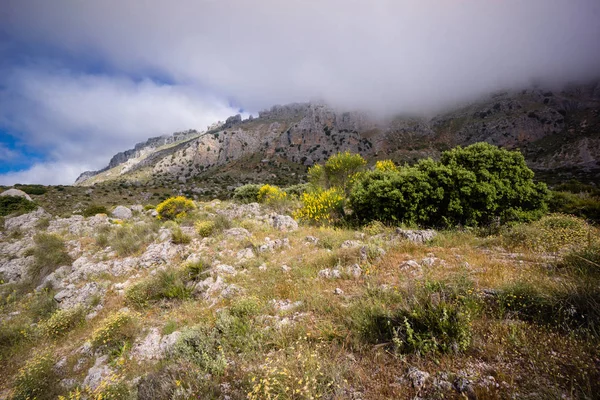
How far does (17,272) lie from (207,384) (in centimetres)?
1287

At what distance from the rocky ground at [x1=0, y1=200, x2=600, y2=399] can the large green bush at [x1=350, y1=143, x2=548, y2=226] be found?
164 centimetres

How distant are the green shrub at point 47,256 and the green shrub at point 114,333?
24.0 feet

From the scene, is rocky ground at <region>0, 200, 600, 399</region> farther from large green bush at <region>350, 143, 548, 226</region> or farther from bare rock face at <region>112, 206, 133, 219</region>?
bare rock face at <region>112, 206, 133, 219</region>

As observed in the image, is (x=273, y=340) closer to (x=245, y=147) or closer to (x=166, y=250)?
(x=166, y=250)

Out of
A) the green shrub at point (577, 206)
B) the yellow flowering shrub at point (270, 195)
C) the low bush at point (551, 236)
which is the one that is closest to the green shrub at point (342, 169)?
the yellow flowering shrub at point (270, 195)

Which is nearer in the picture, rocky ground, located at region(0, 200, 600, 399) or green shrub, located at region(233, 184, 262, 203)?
rocky ground, located at region(0, 200, 600, 399)

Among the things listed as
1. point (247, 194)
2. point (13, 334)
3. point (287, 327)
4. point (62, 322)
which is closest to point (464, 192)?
point (287, 327)

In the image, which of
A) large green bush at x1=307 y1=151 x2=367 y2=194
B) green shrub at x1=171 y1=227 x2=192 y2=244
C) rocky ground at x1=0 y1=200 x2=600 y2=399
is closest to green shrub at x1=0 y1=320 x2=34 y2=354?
rocky ground at x1=0 y1=200 x2=600 y2=399

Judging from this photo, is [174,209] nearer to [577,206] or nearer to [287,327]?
[287,327]

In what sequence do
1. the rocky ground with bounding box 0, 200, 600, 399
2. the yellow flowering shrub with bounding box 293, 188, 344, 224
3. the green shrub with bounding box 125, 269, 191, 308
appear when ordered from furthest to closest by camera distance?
the yellow flowering shrub with bounding box 293, 188, 344, 224
the green shrub with bounding box 125, 269, 191, 308
the rocky ground with bounding box 0, 200, 600, 399

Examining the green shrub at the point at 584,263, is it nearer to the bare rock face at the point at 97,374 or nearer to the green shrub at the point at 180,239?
the bare rock face at the point at 97,374

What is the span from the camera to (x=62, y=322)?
5.47 m

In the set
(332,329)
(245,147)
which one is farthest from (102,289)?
(245,147)

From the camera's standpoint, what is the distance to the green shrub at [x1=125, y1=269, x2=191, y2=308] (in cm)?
583
